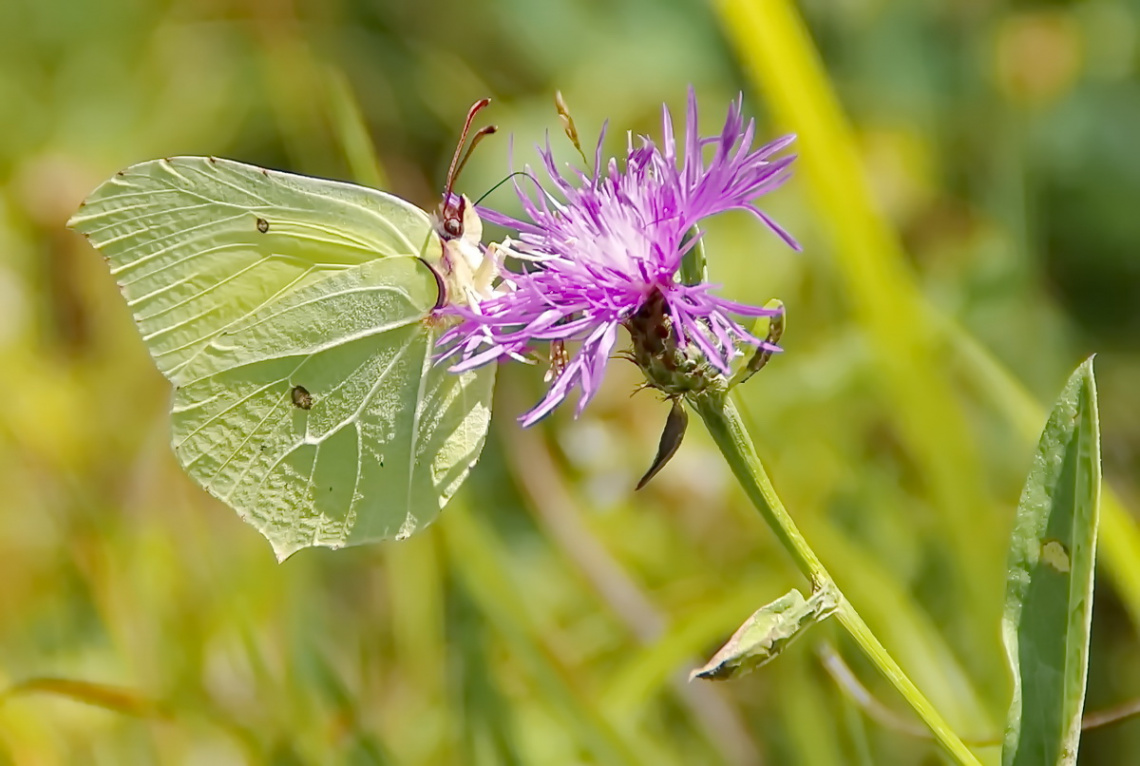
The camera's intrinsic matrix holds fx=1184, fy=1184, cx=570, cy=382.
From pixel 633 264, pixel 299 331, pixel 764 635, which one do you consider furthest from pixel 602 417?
pixel 764 635

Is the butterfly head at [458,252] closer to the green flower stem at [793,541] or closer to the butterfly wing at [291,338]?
the butterfly wing at [291,338]

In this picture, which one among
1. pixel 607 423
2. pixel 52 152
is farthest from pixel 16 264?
pixel 607 423

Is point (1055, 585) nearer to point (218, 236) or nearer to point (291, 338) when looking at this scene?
point (291, 338)

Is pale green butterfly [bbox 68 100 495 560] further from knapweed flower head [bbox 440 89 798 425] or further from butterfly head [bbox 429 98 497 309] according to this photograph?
knapweed flower head [bbox 440 89 798 425]

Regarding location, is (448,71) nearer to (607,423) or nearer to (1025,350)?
(607,423)

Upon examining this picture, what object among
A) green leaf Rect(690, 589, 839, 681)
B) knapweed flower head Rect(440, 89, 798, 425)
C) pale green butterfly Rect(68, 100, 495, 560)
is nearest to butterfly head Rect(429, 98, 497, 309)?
pale green butterfly Rect(68, 100, 495, 560)
